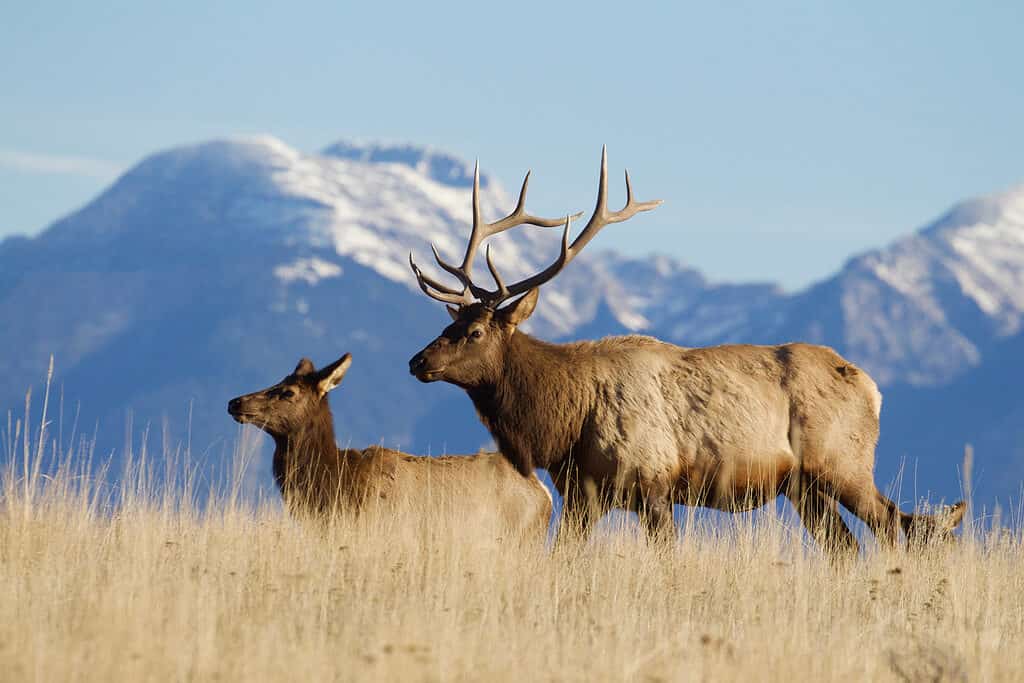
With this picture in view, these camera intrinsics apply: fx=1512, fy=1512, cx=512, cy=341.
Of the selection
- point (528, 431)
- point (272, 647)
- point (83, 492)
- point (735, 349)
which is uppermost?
point (735, 349)

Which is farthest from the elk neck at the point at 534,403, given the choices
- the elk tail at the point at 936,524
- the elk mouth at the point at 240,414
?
the elk tail at the point at 936,524

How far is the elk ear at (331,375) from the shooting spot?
444 inches

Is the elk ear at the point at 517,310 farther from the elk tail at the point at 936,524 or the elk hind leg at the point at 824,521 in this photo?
the elk tail at the point at 936,524

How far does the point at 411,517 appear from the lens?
33.3ft

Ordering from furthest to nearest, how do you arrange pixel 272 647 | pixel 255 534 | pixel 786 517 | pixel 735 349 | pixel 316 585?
pixel 735 349 < pixel 786 517 < pixel 255 534 < pixel 316 585 < pixel 272 647

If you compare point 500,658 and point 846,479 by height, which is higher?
point 846,479

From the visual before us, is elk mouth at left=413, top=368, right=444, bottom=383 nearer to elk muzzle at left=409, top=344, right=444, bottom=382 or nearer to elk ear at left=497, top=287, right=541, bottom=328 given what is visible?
elk muzzle at left=409, top=344, right=444, bottom=382

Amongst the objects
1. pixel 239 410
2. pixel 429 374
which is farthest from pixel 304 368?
pixel 429 374

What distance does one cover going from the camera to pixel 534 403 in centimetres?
1034

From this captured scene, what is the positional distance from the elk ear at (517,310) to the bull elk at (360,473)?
1032mm

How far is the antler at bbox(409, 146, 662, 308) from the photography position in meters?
10.7

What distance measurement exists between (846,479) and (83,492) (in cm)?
504

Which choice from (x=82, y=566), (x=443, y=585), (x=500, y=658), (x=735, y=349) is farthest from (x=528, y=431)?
(x=500, y=658)

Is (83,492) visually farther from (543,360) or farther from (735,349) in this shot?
(735,349)
